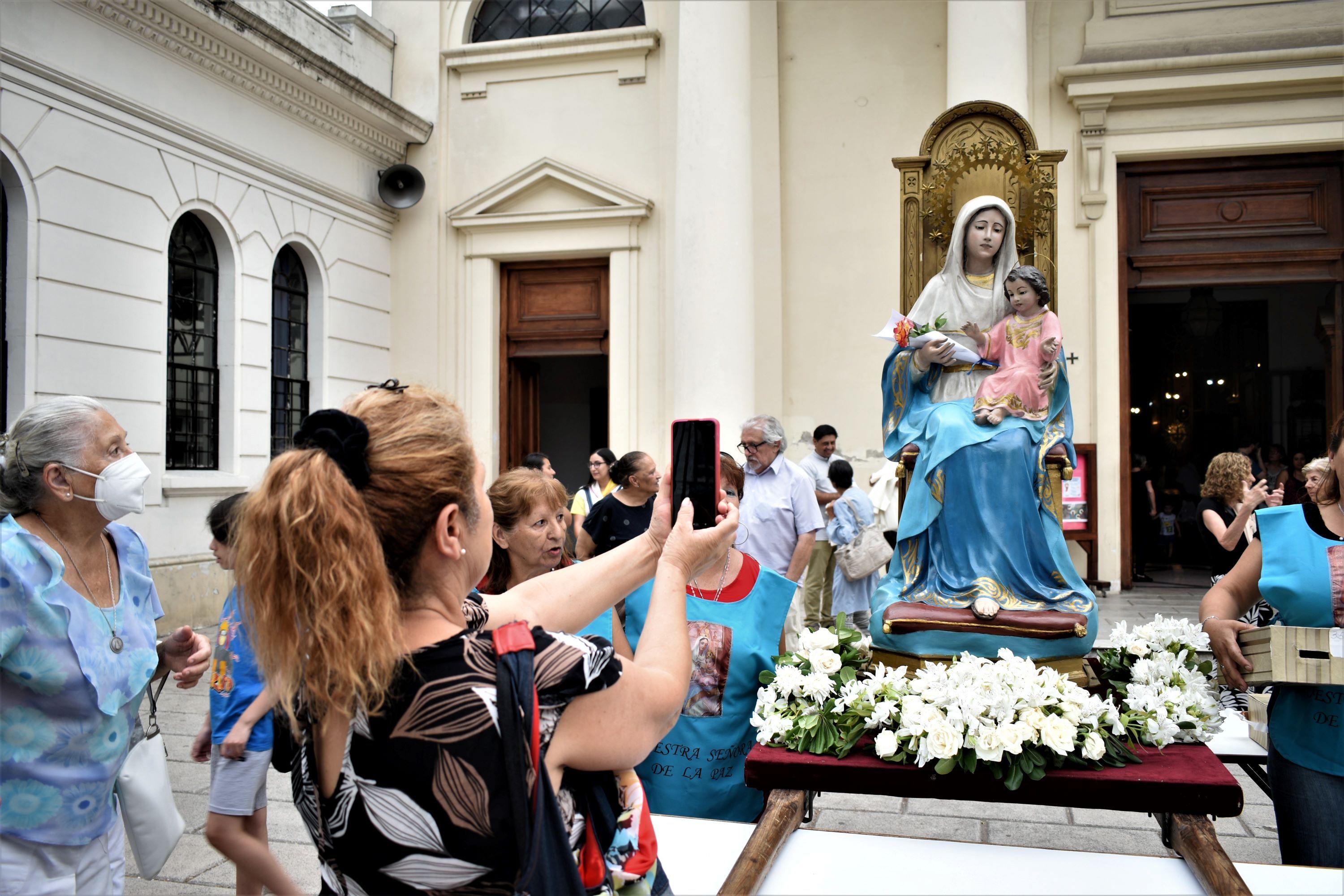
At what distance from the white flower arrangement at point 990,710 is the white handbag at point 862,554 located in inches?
171

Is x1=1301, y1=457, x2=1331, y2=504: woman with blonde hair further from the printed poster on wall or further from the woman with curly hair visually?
the printed poster on wall

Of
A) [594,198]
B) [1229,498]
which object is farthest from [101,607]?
[594,198]

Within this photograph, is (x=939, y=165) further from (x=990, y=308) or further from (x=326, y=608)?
(x=326, y=608)

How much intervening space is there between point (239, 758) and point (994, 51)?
10.2 metres

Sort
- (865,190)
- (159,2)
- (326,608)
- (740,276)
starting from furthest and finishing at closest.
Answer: (865,190) < (740,276) < (159,2) < (326,608)

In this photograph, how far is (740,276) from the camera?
10727mm

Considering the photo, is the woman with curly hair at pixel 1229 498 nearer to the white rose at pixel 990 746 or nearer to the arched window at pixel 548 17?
the white rose at pixel 990 746

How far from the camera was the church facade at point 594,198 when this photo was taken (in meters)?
9.04

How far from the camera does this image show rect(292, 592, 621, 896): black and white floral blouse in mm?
1348

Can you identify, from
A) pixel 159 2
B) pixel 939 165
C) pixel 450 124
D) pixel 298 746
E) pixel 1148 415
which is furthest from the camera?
pixel 1148 415

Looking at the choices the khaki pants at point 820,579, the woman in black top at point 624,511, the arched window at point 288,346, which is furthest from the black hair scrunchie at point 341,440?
the arched window at point 288,346

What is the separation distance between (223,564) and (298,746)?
2.05 m

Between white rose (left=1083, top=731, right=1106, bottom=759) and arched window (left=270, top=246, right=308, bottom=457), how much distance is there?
32.7 ft

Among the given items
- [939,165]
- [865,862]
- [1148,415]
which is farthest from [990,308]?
[1148,415]
